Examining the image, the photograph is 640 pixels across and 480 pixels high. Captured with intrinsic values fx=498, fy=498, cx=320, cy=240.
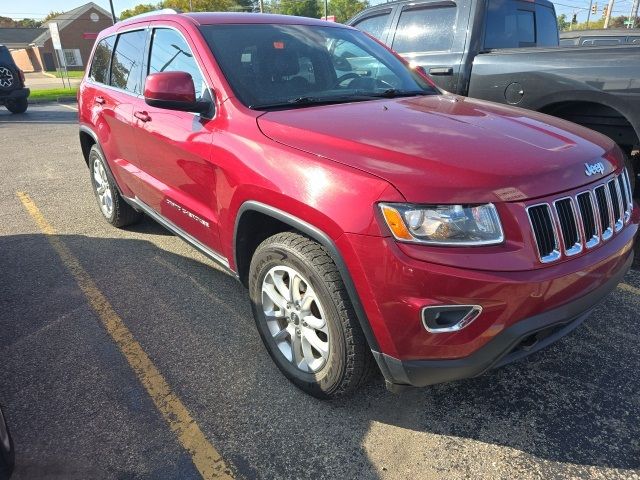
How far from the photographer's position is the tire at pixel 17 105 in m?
15.6

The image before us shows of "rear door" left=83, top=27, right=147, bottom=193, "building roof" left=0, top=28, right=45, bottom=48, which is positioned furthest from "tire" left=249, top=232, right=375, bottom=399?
"building roof" left=0, top=28, right=45, bottom=48

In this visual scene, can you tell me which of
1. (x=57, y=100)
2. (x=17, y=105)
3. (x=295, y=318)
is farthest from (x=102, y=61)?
(x=57, y=100)

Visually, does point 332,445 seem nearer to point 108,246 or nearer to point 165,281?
point 165,281

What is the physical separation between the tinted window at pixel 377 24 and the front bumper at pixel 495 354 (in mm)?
4684

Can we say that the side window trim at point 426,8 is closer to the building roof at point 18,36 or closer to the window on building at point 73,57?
the window on building at point 73,57

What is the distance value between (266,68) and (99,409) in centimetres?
211

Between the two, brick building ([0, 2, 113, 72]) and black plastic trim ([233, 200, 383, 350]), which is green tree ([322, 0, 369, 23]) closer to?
brick building ([0, 2, 113, 72])

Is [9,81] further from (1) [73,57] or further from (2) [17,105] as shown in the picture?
(1) [73,57]

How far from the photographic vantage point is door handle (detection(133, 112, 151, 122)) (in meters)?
3.50

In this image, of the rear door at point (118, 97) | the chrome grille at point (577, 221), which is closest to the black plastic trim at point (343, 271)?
the chrome grille at point (577, 221)

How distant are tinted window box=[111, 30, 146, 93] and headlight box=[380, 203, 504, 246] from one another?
2.73 meters

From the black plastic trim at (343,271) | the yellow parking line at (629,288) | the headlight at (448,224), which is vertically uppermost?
the headlight at (448,224)

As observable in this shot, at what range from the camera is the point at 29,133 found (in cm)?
1177

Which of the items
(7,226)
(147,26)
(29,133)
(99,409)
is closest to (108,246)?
(7,226)
